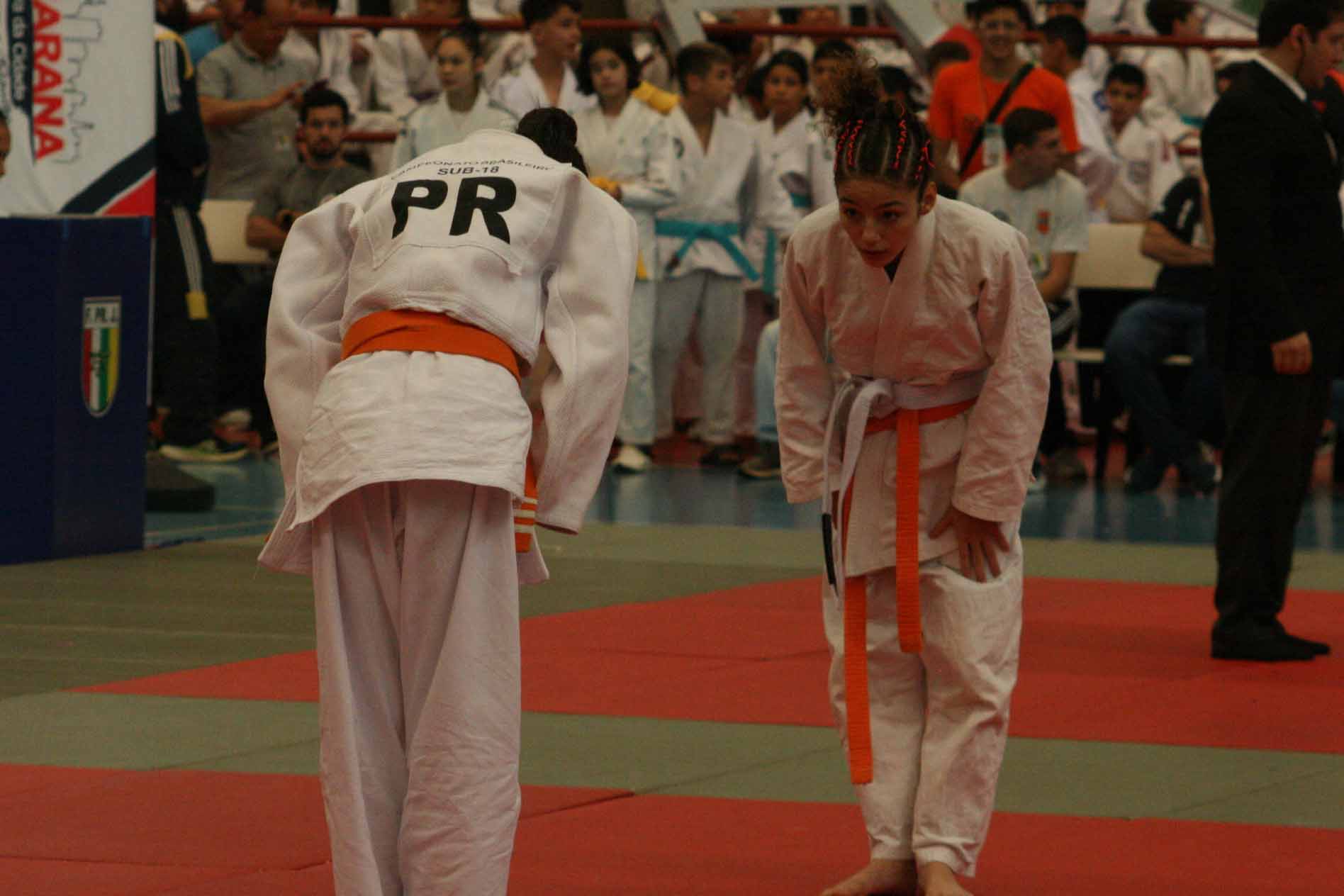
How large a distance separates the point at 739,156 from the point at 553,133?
7904mm

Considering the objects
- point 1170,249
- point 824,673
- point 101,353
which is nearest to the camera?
A: point 824,673

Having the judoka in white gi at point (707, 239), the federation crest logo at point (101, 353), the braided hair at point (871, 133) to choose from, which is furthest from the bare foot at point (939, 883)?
the judoka in white gi at point (707, 239)

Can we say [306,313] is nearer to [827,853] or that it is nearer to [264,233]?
[827,853]

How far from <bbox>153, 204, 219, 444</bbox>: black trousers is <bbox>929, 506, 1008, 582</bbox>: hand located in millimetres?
7773

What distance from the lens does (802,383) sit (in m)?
4.34

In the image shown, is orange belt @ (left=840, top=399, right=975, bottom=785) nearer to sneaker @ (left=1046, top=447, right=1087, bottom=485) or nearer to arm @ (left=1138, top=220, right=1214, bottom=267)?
arm @ (left=1138, top=220, right=1214, bottom=267)

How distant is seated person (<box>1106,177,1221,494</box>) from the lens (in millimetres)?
11023

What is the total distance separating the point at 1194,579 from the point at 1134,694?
2365 mm

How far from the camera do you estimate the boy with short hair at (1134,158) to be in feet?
41.7

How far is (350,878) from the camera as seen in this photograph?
3695 mm

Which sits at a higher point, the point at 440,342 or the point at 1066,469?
the point at 440,342

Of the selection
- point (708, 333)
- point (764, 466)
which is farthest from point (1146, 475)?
point (708, 333)

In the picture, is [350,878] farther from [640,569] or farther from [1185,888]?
[640,569]

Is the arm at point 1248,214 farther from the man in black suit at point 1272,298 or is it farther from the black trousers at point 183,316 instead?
the black trousers at point 183,316
